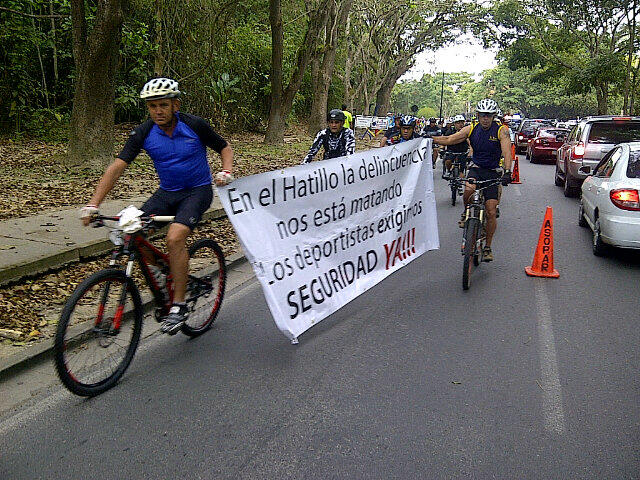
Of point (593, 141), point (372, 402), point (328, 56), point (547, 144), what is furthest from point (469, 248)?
point (328, 56)

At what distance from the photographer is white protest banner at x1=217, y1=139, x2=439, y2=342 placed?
16.2ft

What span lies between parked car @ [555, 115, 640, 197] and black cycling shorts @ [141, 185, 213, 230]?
1138 centimetres

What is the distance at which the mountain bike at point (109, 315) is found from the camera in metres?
4.05

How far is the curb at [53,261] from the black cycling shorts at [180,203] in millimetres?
2070

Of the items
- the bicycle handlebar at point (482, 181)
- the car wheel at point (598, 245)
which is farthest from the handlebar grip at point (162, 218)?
the car wheel at point (598, 245)

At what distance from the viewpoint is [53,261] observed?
6.69m

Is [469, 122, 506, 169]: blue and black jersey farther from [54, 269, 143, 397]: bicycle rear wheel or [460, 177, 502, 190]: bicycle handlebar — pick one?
[54, 269, 143, 397]: bicycle rear wheel

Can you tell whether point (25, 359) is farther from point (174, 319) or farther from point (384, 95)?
point (384, 95)

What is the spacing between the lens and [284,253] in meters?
5.16

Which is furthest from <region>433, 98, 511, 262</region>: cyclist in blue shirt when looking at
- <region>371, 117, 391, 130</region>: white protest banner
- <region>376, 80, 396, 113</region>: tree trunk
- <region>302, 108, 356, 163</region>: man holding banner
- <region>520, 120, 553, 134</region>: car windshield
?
<region>376, 80, 396, 113</region>: tree trunk

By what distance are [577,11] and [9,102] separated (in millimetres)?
30453

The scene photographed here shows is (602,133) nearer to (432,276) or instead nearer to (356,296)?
(432,276)

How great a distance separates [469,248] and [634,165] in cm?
318

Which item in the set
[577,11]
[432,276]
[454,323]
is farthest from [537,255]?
[577,11]
